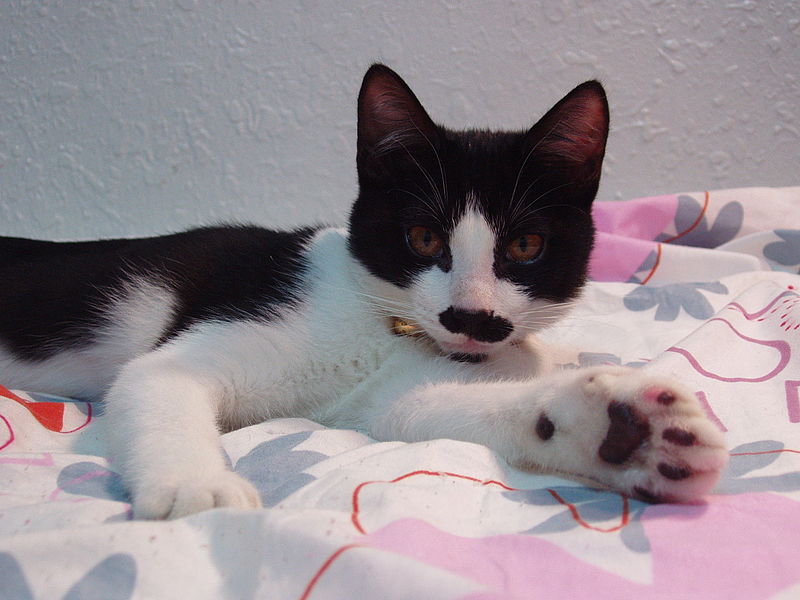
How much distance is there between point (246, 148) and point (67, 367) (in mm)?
1181

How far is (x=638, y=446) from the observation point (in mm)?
600

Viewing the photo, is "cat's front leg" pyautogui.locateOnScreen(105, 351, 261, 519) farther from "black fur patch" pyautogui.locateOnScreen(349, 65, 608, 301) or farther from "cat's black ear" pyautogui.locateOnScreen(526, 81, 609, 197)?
"cat's black ear" pyautogui.locateOnScreen(526, 81, 609, 197)

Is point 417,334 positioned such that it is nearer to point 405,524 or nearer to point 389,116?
point 389,116

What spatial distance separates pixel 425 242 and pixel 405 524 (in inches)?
20.3

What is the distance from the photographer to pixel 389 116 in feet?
3.28

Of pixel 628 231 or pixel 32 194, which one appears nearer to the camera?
pixel 628 231

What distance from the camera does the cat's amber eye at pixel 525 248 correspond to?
3.06 feet

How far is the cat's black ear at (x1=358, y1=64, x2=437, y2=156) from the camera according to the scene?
0.97m

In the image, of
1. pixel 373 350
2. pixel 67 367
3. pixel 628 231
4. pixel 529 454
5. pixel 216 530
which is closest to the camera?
pixel 216 530

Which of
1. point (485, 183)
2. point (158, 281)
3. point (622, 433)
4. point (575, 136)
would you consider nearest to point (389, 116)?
point (485, 183)

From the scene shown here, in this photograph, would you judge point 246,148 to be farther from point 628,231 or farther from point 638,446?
point 638,446

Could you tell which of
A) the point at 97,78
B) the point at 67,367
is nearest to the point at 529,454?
the point at 67,367

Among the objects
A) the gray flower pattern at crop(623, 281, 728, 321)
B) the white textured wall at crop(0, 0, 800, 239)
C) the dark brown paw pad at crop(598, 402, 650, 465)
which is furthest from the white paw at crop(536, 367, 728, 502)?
the white textured wall at crop(0, 0, 800, 239)

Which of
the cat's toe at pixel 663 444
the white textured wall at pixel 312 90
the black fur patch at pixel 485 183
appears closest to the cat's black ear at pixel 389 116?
the black fur patch at pixel 485 183
